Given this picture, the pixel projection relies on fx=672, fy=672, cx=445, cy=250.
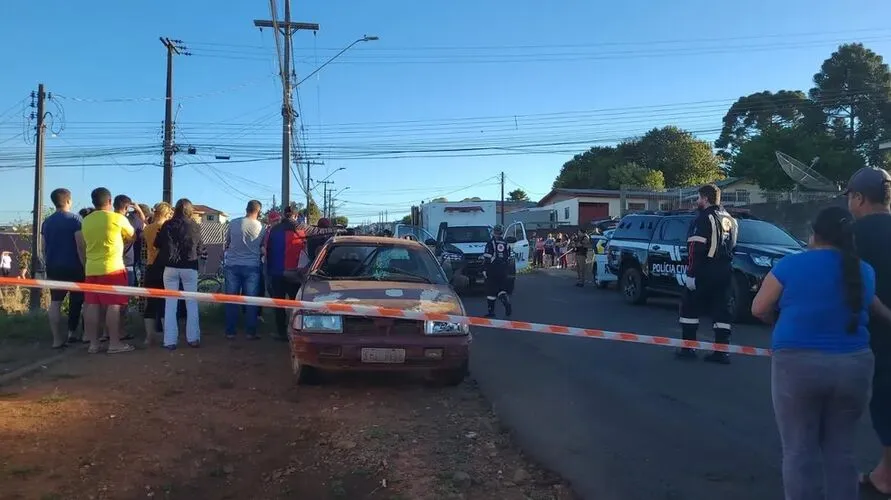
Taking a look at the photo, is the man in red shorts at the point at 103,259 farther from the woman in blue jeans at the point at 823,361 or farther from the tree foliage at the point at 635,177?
the tree foliage at the point at 635,177

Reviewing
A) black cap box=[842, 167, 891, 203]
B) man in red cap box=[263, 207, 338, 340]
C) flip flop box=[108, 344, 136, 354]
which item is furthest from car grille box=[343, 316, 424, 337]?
black cap box=[842, 167, 891, 203]

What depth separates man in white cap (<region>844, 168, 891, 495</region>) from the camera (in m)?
3.77

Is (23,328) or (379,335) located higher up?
(379,335)

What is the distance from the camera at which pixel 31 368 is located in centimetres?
704

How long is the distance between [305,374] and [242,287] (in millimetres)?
3123

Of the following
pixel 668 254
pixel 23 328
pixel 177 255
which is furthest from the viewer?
pixel 668 254

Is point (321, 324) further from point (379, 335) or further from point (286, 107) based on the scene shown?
point (286, 107)

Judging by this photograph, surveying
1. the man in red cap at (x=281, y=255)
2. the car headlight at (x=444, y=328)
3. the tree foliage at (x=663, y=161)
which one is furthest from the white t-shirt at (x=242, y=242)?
the tree foliage at (x=663, y=161)

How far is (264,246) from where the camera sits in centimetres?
923

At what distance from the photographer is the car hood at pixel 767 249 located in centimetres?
1071

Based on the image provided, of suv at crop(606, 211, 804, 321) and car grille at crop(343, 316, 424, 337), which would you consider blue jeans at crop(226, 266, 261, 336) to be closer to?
car grille at crop(343, 316, 424, 337)

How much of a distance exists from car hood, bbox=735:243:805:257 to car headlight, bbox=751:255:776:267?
64 millimetres

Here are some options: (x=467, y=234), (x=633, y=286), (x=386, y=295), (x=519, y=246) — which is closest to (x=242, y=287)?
(x=386, y=295)

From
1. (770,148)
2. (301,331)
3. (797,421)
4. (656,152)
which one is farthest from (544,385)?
(656,152)
